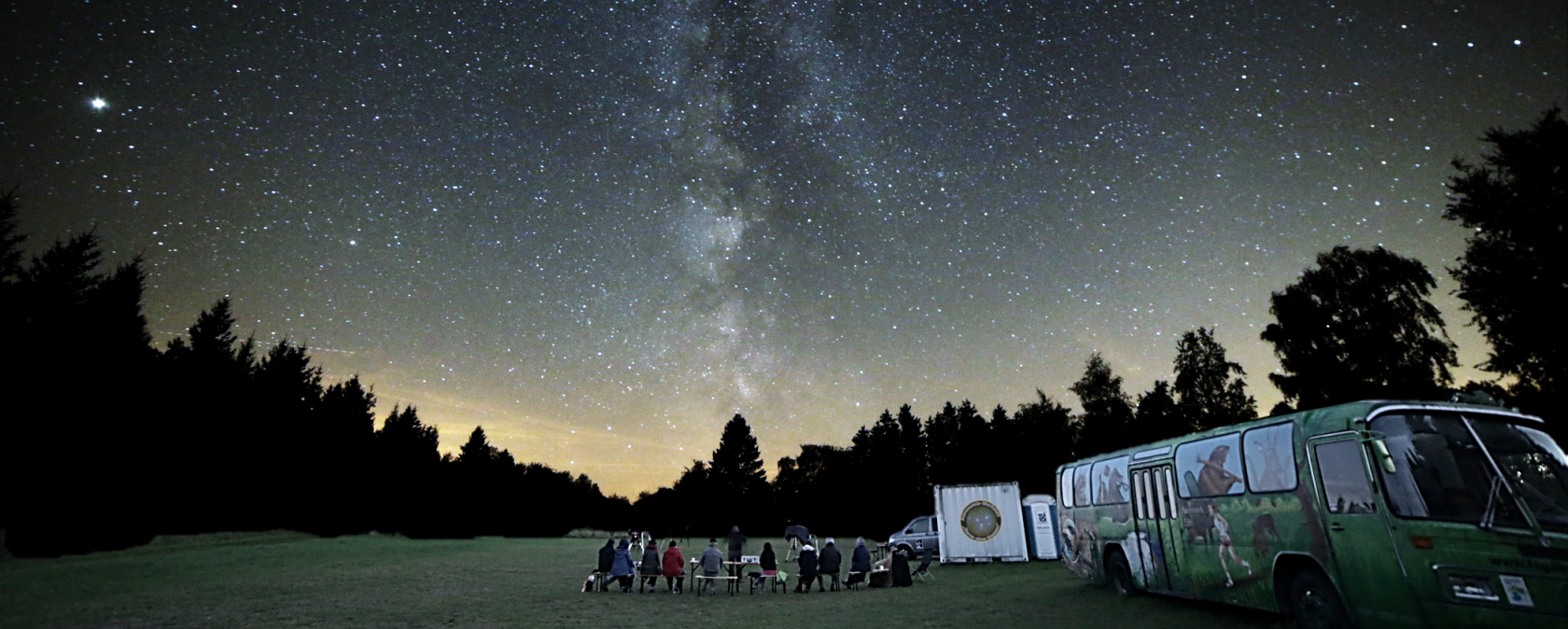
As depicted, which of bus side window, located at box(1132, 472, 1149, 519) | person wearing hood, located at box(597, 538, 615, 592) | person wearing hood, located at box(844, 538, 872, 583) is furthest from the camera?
person wearing hood, located at box(844, 538, 872, 583)

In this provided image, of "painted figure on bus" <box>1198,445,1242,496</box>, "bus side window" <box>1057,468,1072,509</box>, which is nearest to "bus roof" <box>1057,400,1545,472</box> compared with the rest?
"painted figure on bus" <box>1198,445,1242,496</box>

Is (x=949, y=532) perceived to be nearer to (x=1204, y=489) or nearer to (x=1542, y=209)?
(x=1204, y=489)

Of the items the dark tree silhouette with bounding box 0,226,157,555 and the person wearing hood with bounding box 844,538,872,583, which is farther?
the dark tree silhouette with bounding box 0,226,157,555

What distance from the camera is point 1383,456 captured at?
8648mm

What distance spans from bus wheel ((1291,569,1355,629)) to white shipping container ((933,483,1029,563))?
20.0 m

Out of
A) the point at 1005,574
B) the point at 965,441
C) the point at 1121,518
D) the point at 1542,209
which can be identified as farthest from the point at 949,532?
the point at 965,441

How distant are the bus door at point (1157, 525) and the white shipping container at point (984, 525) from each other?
51.2ft

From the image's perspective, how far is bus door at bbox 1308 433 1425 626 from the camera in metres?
8.31

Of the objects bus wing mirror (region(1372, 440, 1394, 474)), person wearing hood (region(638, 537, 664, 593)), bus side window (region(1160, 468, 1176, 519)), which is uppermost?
bus wing mirror (region(1372, 440, 1394, 474))

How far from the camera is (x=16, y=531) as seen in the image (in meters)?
27.0

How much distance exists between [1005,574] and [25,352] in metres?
43.3

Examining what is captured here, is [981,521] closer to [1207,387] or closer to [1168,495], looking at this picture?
[1168,495]

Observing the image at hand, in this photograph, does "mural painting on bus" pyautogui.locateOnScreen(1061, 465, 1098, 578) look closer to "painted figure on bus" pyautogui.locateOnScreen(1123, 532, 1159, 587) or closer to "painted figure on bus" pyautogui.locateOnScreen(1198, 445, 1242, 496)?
"painted figure on bus" pyautogui.locateOnScreen(1123, 532, 1159, 587)

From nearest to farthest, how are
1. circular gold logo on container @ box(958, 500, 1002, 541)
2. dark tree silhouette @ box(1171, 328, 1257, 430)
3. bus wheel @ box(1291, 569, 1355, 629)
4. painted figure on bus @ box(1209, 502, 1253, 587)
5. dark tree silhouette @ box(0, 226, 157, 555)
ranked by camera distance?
bus wheel @ box(1291, 569, 1355, 629) → painted figure on bus @ box(1209, 502, 1253, 587) → dark tree silhouette @ box(0, 226, 157, 555) → circular gold logo on container @ box(958, 500, 1002, 541) → dark tree silhouette @ box(1171, 328, 1257, 430)
